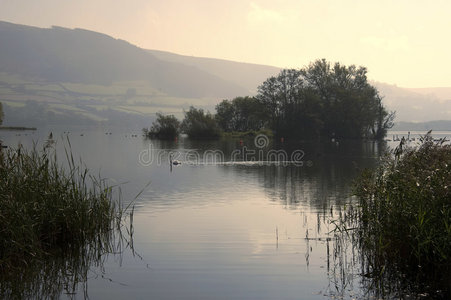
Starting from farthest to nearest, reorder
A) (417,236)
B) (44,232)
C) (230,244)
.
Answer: (230,244) → (44,232) → (417,236)

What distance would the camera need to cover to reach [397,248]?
39.6 ft

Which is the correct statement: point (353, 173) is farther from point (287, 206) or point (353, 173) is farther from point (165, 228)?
point (165, 228)

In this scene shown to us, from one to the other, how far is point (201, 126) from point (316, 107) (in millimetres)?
22385

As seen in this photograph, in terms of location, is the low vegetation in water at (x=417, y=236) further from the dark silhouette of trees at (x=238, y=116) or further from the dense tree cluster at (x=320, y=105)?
the dark silhouette of trees at (x=238, y=116)

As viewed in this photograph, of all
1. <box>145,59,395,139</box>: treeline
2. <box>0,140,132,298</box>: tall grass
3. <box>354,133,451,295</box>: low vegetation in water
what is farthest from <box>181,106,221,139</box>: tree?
<box>354,133,451,295</box>: low vegetation in water

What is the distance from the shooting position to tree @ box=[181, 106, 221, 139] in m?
101

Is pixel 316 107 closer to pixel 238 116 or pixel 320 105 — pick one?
pixel 320 105

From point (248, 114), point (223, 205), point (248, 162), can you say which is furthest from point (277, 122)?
point (223, 205)

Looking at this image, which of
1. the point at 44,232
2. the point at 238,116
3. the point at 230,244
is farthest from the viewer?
the point at 238,116

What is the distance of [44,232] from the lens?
13.5m

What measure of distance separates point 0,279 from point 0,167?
3108 mm

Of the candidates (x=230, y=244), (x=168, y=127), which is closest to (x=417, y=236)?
(x=230, y=244)

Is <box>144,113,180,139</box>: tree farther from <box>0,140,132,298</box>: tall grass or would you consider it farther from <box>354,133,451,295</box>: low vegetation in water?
<box>354,133,451,295</box>: low vegetation in water

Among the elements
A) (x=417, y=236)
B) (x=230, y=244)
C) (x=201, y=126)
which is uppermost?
(x=201, y=126)
